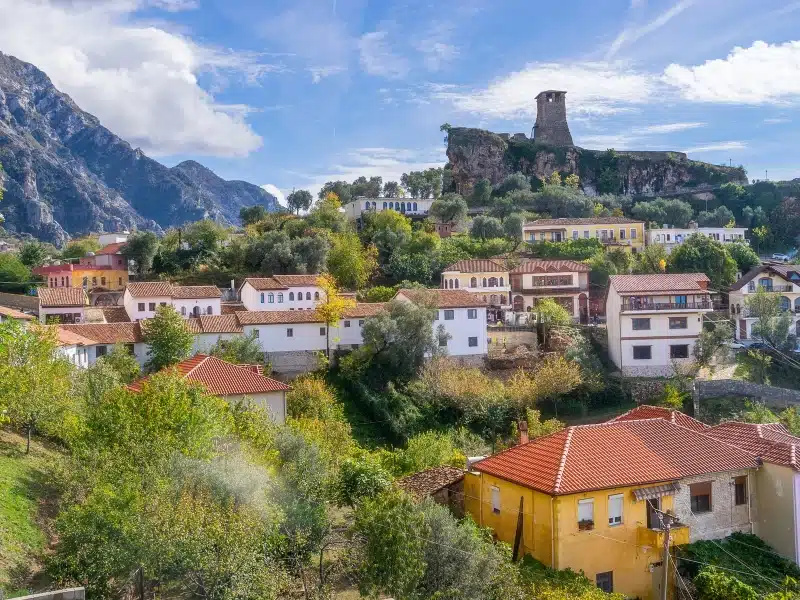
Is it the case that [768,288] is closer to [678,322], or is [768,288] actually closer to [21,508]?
[678,322]

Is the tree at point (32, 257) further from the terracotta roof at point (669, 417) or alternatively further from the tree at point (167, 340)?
the terracotta roof at point (669, 417)

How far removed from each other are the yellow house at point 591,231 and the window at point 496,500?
2003 inches

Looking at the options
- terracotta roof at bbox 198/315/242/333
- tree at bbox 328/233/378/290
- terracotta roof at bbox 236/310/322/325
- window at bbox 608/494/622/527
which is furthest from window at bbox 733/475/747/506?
tree at bbox 328/233/378/290

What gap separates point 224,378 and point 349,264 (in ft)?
96.1

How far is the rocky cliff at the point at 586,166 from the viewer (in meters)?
103

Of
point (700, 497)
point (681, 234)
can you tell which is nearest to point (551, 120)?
point (681, 234)

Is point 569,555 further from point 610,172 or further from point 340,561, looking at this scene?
point 610,172

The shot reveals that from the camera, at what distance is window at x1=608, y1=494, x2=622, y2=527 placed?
21.5 m

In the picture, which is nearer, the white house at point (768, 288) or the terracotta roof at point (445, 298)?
the terracotta roof at point (445, 298)

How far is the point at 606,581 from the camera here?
69.9 feet

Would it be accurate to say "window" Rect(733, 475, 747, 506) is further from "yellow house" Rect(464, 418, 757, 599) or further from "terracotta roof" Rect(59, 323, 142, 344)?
"terracotta roof" Rect(59, 323, 142, 344)

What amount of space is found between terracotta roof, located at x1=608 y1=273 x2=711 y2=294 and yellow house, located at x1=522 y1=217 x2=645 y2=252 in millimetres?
21983

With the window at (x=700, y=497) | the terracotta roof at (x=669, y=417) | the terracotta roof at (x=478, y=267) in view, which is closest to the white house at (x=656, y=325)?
the terracotta roof at (x=478, y=267)

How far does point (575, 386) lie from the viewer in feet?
143
